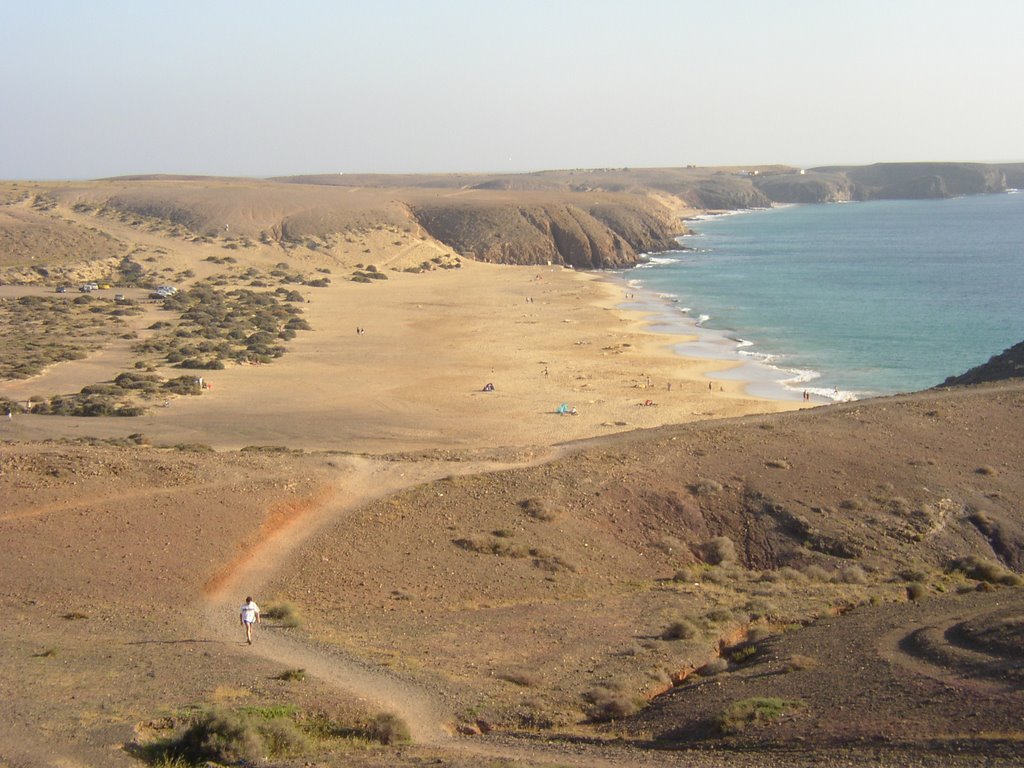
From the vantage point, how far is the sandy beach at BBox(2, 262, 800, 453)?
4053 cm

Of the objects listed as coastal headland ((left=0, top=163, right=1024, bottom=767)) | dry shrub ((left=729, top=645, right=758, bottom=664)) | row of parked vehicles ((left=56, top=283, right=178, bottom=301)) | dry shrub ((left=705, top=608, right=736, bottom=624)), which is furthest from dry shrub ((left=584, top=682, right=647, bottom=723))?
row of parked vehicles ((left=56, top=283, right=178, bottom=301))

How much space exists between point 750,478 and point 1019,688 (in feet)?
47.6

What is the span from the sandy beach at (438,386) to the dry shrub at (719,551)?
13121mm

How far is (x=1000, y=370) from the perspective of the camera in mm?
42031

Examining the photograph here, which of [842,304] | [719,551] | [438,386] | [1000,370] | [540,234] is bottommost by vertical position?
[719,551]

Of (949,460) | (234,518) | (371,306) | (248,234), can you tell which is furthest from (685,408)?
(248,234)

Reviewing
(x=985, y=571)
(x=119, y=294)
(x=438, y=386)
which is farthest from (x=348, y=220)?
(x=985, y=571)

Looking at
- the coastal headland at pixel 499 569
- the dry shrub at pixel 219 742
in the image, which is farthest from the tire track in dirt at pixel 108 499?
the dry shrub at pixel 219 742

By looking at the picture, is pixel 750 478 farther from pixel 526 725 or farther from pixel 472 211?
pixel 472 211

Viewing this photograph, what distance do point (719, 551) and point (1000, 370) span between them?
22152 millimetres

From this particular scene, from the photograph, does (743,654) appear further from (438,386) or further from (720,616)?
(438,386)

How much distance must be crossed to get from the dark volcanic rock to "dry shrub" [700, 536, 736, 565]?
65.0 feet

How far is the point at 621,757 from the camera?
14.4 meters

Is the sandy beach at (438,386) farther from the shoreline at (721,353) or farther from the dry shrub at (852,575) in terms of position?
the dry shrub at (852,575)
